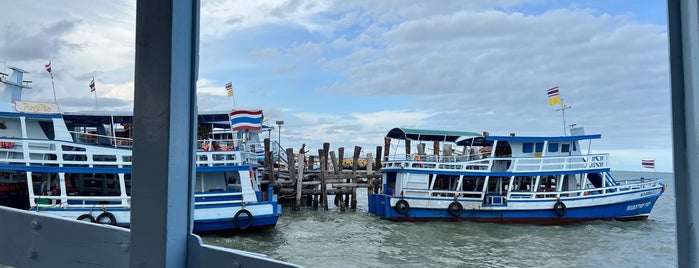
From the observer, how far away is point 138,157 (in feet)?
5.40

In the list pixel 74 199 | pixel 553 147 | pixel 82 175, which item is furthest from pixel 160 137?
pixel 553 147

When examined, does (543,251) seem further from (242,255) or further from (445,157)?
(242,255)

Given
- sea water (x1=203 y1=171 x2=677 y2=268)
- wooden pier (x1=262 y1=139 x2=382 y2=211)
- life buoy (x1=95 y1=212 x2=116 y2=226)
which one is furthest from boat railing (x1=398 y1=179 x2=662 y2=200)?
life buoy (x1=95 y1=212 x2=116 y2=226)

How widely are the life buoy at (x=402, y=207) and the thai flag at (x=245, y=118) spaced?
6.71 metres

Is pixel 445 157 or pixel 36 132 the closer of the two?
pixel 36 132

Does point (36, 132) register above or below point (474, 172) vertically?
above

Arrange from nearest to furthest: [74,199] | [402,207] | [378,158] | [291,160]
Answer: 1. [74,199]
2. [402,207]
3. [291,160]
4. [378,158]

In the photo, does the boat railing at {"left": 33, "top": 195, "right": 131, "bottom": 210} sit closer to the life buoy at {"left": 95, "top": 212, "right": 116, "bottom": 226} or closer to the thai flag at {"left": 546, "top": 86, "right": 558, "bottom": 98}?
the life buoy at {"left": 95, "top": 212, "right": 116, "bottom": 226}

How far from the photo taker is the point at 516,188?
70.6ft

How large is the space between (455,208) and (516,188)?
4059 mm

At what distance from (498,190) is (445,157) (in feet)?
9.35

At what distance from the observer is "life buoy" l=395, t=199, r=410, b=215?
19297 millimetres

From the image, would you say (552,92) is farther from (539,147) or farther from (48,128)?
(48,128)

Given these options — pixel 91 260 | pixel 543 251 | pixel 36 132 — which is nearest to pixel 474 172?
pixel 543 251
